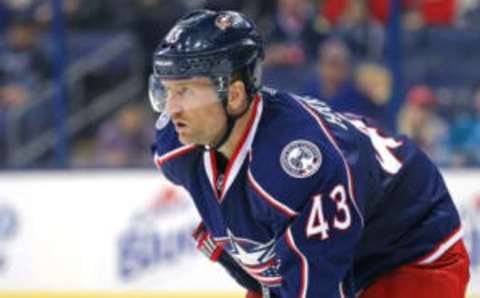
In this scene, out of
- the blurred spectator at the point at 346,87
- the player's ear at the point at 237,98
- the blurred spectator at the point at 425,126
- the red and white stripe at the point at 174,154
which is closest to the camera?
the player's ear at the point at 237,98

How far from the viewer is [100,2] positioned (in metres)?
7.44

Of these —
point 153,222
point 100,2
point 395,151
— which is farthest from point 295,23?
point 395,151

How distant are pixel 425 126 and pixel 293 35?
3.22ft

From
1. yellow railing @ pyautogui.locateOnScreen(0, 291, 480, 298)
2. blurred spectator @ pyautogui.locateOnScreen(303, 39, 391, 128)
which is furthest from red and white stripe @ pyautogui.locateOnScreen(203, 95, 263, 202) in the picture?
blurred spectator @ pyautogui.locateOnScreen(303, 39, 391, 128)

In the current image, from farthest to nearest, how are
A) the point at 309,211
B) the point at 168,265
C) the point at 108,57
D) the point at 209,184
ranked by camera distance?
the point at 108,57, the point at 168,265, the point at 209,184, the point at 309,211

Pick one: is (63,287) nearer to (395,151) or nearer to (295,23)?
(295,23)

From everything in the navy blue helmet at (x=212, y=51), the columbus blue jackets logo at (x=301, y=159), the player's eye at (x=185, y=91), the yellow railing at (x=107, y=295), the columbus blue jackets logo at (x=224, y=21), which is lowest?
the yellow railing at (x=107, y=295)

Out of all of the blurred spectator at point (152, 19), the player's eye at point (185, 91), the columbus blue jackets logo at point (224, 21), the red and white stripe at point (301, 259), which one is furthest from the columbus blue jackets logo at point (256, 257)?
the blurred spectator at point (152, 19)

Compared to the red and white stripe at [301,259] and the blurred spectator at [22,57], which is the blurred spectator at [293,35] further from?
the red and white stripe at [301,259]

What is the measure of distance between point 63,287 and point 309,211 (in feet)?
11.9

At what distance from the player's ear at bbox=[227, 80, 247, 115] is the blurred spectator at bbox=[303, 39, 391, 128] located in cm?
353

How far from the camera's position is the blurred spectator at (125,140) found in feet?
21.9

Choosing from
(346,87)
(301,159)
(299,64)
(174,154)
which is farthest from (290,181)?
(299,64)

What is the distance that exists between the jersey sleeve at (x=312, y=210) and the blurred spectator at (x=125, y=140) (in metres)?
3.93
